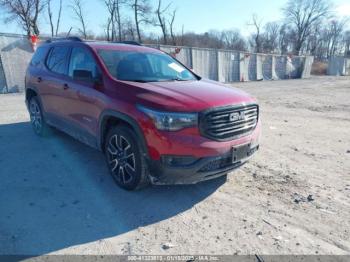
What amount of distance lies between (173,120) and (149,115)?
28cm

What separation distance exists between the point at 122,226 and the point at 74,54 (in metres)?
2.98

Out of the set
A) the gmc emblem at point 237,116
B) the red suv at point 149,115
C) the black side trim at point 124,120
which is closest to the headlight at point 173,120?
the red suv at point 149,115

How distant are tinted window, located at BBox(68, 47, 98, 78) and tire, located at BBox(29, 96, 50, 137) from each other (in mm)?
1715

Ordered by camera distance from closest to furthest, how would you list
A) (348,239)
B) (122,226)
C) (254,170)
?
(348,239) → (122,226) → (254,170)

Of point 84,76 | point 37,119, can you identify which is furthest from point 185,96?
point 37,119

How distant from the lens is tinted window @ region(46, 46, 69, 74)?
16.1ft

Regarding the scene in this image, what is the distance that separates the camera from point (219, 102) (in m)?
3.39

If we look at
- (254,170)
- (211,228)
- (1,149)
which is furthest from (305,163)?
(1,149)

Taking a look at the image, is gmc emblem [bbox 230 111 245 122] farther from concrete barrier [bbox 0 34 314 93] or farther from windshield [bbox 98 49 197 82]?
concrete barrier [bbox 0 34 314 93]

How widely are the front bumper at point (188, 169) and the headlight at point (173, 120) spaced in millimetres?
389

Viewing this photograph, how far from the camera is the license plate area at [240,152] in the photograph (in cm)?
345

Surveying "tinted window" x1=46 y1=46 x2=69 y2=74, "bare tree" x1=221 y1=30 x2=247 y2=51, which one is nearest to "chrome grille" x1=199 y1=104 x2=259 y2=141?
"tinted window" x1=46 y1=46 x2=69 y2=74

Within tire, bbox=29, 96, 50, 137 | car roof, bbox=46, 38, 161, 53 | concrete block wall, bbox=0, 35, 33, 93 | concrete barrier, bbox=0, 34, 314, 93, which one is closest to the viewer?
car roof, bbox=46, 38, 161, 53

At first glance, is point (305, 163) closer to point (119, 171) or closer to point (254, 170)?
point (254, 170)
